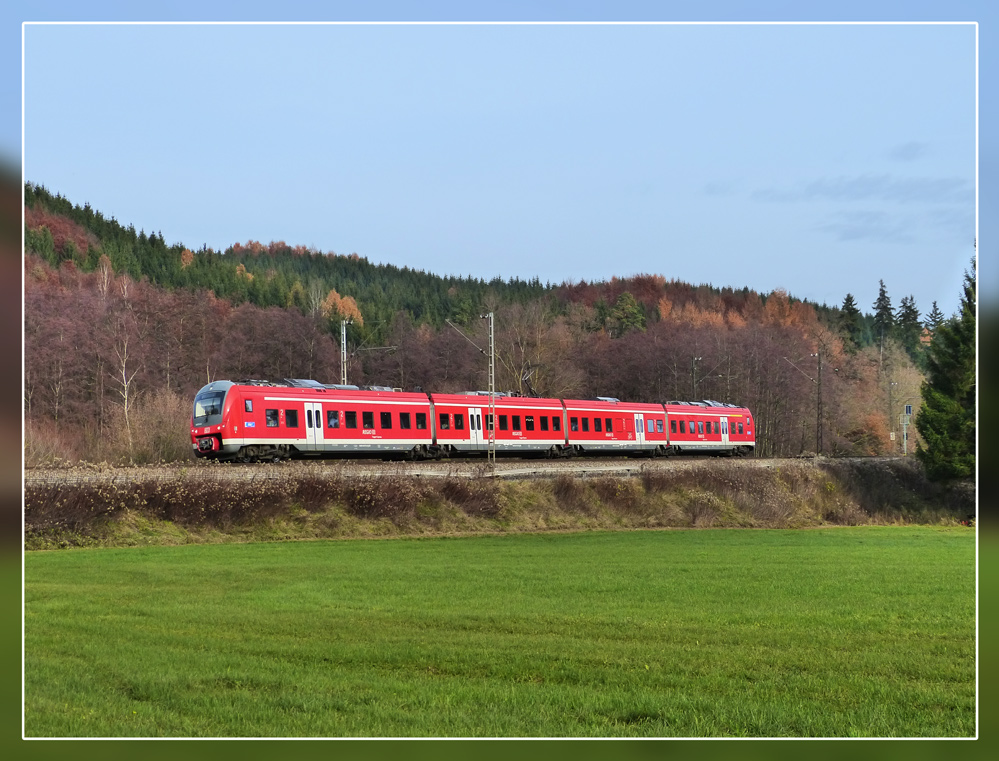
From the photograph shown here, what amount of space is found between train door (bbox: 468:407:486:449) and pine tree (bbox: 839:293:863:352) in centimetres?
1470

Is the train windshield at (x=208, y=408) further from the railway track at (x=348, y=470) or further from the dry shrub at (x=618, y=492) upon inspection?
the dry shrub at (x=618, y=492)

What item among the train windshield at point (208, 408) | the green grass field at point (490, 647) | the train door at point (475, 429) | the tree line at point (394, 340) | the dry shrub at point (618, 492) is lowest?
the dry shrub at point (618, 492)

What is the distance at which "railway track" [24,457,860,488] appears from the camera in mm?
22547

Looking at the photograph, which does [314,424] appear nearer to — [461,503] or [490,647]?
[461,503]

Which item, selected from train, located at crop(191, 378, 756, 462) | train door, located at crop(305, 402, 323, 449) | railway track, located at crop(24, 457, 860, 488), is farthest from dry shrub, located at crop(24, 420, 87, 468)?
train door, located at crop(305, 402, 323, 449)

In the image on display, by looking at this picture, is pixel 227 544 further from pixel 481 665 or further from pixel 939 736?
pixel 939 736

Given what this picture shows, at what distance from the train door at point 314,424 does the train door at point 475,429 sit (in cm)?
720

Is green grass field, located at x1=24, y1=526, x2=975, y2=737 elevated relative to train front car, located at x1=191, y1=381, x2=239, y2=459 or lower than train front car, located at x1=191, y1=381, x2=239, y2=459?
lower

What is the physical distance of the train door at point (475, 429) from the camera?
37562mm

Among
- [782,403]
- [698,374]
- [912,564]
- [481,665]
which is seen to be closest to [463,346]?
[698,374]

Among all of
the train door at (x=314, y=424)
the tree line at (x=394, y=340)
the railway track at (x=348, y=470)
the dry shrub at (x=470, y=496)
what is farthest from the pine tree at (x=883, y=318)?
the train door at (x=314, y=424)

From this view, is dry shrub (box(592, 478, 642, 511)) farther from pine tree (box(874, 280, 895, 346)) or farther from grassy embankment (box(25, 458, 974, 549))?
pine tree (box(874, 280, 895, 346))

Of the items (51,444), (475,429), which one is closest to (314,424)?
(475,429)

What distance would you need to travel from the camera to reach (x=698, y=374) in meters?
58.9
